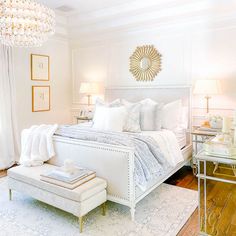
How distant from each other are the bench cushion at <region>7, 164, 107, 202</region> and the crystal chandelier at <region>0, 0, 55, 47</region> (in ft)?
5.18

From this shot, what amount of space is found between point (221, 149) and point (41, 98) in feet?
13.3

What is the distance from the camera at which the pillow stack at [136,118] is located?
3795 millimetres

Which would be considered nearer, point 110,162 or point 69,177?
point 69,177

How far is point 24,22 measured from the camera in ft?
9.48

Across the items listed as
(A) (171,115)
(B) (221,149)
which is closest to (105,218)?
(B) (221,149)

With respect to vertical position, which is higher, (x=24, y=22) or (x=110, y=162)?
(x=24, y=22)

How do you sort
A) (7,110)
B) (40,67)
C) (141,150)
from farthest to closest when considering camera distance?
(40,67) < (7,110) < (141,150)

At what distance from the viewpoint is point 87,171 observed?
2754 mm

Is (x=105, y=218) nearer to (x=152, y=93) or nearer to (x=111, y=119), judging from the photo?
(x=111, y=119)

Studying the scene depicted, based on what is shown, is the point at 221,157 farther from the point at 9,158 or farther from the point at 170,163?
the point at 9,158

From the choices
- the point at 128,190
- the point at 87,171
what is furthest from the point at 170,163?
the point at 87,171

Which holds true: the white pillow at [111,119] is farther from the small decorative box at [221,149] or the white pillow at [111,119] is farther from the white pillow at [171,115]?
the small decorative box at [221,149]

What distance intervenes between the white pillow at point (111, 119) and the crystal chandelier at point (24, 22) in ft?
4.68

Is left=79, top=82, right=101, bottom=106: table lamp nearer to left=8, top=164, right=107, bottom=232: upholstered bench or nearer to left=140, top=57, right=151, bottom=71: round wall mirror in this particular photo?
left=140, top=57, right=151, bottom=71: round wall mirror
